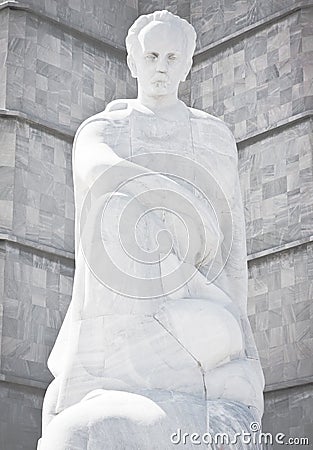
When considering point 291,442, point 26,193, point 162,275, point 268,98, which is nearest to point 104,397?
point 162,275

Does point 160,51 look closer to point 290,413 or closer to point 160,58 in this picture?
point 160,58

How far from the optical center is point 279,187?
10781mm

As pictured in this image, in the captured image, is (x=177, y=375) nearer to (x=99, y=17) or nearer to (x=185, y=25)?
(x=185, y=25)

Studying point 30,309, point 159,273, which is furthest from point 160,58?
point 30,309

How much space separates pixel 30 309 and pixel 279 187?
2.73m

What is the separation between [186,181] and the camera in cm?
550

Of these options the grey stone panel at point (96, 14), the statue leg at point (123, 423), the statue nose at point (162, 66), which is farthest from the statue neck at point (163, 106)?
the grey stone panel at point (96, 14)

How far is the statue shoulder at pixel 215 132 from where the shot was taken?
18.7ft

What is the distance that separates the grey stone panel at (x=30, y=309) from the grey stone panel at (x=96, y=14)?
2.66m

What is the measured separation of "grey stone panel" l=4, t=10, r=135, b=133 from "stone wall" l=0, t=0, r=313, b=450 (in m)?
0.01

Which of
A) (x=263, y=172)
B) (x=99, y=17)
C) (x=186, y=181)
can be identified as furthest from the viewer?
(x=99, y=17)

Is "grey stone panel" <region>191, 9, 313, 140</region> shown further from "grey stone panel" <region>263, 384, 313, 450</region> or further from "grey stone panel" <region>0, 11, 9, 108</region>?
"grey stone panel" <region>263, 384, 313, 450</region>

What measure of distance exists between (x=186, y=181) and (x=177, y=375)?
3.47 feet

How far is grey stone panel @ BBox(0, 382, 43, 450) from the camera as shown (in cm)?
988
